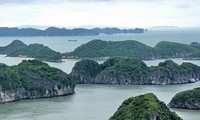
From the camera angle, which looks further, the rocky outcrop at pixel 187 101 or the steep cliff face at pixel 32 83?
the steep cliff face at pixel 32 83

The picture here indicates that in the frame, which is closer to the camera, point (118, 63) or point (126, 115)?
point (126, 115)

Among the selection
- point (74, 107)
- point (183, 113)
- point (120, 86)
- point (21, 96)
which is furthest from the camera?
point (120, 86)

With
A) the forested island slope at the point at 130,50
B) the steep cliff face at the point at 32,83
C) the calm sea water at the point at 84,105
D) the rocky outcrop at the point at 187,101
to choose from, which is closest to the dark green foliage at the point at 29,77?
the steep cliff face at the point at 32,83

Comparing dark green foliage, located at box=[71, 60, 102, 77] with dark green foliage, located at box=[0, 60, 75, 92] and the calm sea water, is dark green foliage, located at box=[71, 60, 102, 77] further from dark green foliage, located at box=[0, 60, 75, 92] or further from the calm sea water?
dark green foliage, located at box=[0, 60, 75, 92]

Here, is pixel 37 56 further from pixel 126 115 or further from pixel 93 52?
pixel 126 115

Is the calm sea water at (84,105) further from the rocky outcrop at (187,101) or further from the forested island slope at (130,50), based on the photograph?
the forested island slope at (130,50)

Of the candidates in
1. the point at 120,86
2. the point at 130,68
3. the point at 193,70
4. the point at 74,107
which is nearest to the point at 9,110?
the point at 74,107

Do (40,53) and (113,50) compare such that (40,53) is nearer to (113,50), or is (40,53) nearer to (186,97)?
→ (113,50)
